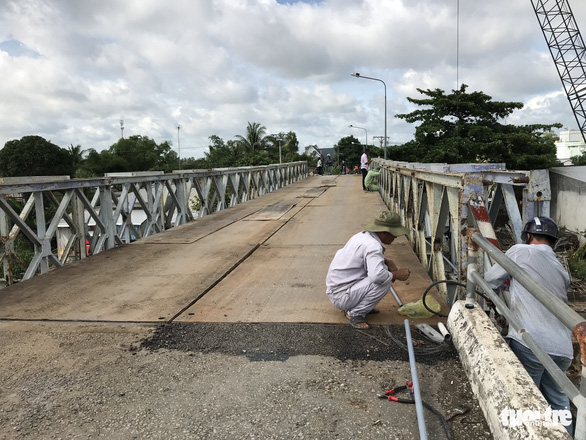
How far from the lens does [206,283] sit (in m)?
4.88

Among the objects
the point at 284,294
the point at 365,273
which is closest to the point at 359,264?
the point at 365,273

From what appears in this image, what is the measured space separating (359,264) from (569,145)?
340 feet

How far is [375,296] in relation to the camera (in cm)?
359

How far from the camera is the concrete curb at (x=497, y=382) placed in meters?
2.02

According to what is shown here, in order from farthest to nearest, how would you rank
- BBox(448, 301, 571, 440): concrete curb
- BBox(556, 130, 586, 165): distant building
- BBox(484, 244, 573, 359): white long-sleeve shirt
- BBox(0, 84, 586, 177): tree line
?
BBox(556, 130, 586, 165): distant building < BBox(0, 84, 586, 177): tree line < BBox(484, 244, 573, 359): white long-sleeve shirt < BBox(448, 301, 571, 440): concrete curb

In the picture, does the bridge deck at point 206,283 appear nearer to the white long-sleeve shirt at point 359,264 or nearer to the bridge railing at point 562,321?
the white long-sleeve shirt at point 359,264

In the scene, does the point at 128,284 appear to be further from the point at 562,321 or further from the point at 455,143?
the point at 455,143

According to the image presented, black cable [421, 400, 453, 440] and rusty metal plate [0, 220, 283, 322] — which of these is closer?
black cable [421, 400, 453, 440]

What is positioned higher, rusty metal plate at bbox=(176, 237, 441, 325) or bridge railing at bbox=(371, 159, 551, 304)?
bridge railing at bbox=(371, 159, 551, 304)

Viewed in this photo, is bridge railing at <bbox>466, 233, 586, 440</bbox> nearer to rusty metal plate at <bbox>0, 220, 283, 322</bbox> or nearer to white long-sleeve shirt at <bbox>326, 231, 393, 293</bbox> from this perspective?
white long-sleeve shirt at <bbox>326, 231, 393, 293</bbox>

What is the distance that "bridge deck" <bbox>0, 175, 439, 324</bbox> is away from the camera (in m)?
3.97

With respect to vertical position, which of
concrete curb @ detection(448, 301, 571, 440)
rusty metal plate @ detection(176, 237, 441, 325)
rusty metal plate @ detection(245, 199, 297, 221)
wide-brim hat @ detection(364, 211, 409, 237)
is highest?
wide-brim hat @ detection(364, 211, 409, 237)

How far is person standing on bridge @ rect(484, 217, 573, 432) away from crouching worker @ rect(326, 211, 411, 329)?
0.79 metres

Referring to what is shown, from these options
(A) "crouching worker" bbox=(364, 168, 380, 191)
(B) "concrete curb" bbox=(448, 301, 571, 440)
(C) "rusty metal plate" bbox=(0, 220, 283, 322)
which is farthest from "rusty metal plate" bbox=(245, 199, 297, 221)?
(B) "concrete curb" bbox=(448, 301, 571, 440)
